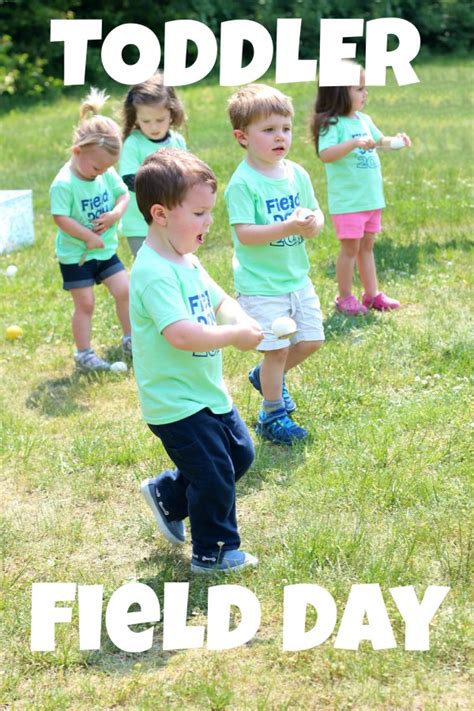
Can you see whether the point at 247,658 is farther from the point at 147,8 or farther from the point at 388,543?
the point at 147,8

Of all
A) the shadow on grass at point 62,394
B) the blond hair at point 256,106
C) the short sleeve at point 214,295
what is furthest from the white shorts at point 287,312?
the shadow on grass at point 62,394

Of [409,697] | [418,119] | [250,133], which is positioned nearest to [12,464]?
[250,133]

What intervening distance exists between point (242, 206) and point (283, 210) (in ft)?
0.69

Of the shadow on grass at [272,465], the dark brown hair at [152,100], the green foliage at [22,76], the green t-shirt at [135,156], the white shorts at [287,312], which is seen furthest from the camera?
the green foliage at [22,76]

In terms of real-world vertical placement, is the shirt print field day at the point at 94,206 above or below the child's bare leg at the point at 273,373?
above

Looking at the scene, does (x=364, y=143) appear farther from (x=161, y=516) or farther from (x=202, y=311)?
(x=161, y=516)

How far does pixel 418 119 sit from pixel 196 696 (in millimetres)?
11222

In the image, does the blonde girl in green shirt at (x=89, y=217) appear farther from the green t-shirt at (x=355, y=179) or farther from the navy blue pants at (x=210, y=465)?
the navy blue pants at (x=210, y=465)

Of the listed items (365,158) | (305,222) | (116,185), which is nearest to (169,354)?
(305,222)

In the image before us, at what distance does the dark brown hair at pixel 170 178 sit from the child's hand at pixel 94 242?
2.44m

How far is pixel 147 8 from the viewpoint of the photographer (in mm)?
22688

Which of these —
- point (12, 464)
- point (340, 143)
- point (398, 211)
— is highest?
point (340, 143)

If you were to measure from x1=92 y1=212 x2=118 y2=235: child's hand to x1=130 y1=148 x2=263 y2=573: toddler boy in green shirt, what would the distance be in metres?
2.44

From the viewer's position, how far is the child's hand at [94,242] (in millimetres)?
5945
